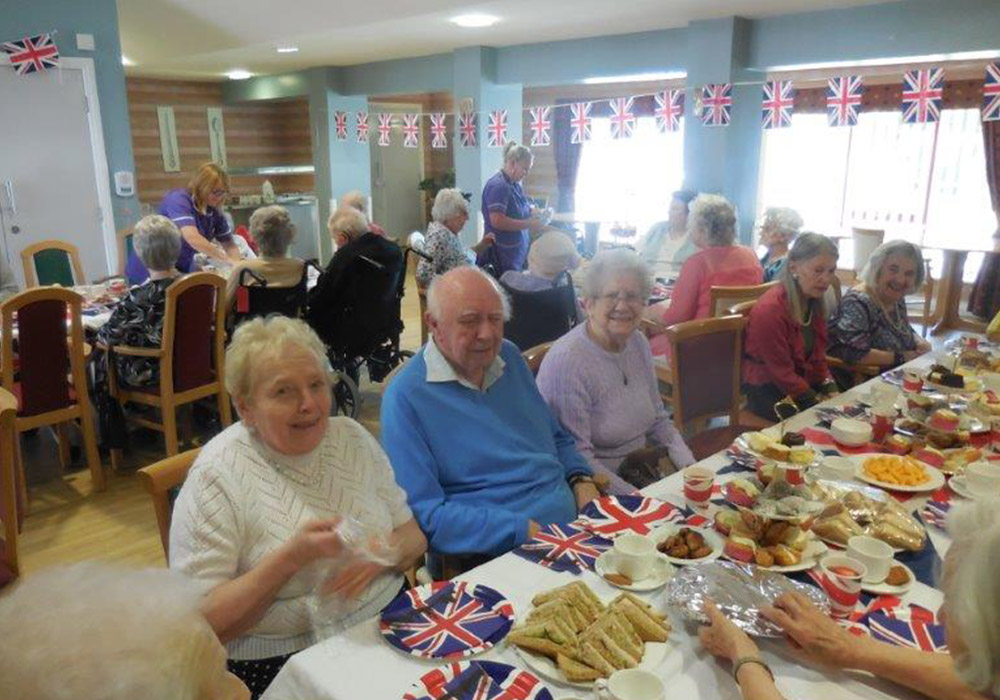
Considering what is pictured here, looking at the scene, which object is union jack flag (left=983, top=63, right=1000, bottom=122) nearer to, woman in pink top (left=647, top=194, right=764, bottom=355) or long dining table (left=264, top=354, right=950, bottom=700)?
woman in pink top (left=647, top=194, right=764, bottom=355)

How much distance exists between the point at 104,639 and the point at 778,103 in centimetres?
561

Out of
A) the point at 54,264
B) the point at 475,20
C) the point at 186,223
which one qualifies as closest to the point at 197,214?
the point at 186,223

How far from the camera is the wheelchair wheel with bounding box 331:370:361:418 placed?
399 cm

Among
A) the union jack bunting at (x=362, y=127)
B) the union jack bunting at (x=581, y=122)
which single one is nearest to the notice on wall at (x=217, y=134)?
the union jack bunting at (x=362, y=127)

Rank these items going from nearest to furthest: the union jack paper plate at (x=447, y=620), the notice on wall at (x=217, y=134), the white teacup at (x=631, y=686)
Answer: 1. the white teacup at (x=631, y=686)
2. the union jack paper plate at (x=447, y=620)
3. the notice on wall at (x=217, y=134)

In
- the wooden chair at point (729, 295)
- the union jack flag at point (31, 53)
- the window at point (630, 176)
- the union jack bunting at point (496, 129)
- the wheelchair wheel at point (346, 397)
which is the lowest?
the wheelchair wheel at point (346, 397)

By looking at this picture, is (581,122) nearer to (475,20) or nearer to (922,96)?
(475,20)

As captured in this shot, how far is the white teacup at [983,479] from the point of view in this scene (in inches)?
67.2

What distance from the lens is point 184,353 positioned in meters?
3.47

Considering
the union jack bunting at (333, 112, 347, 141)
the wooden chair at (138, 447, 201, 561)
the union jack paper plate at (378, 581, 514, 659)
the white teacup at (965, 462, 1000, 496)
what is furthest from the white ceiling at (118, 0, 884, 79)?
the union jack paper plate at (378, 581, 514, 659)

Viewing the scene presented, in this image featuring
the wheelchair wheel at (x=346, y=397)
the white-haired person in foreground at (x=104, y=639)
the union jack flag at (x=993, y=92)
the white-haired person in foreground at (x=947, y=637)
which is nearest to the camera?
the white-haired person in foreground at (x=104, y=639)

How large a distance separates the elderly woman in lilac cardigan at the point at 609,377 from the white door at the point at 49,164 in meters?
4.97

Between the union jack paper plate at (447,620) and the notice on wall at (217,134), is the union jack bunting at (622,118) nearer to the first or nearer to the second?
the union jack paper plate at (447,620)

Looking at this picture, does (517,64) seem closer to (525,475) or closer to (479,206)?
(479,206)
